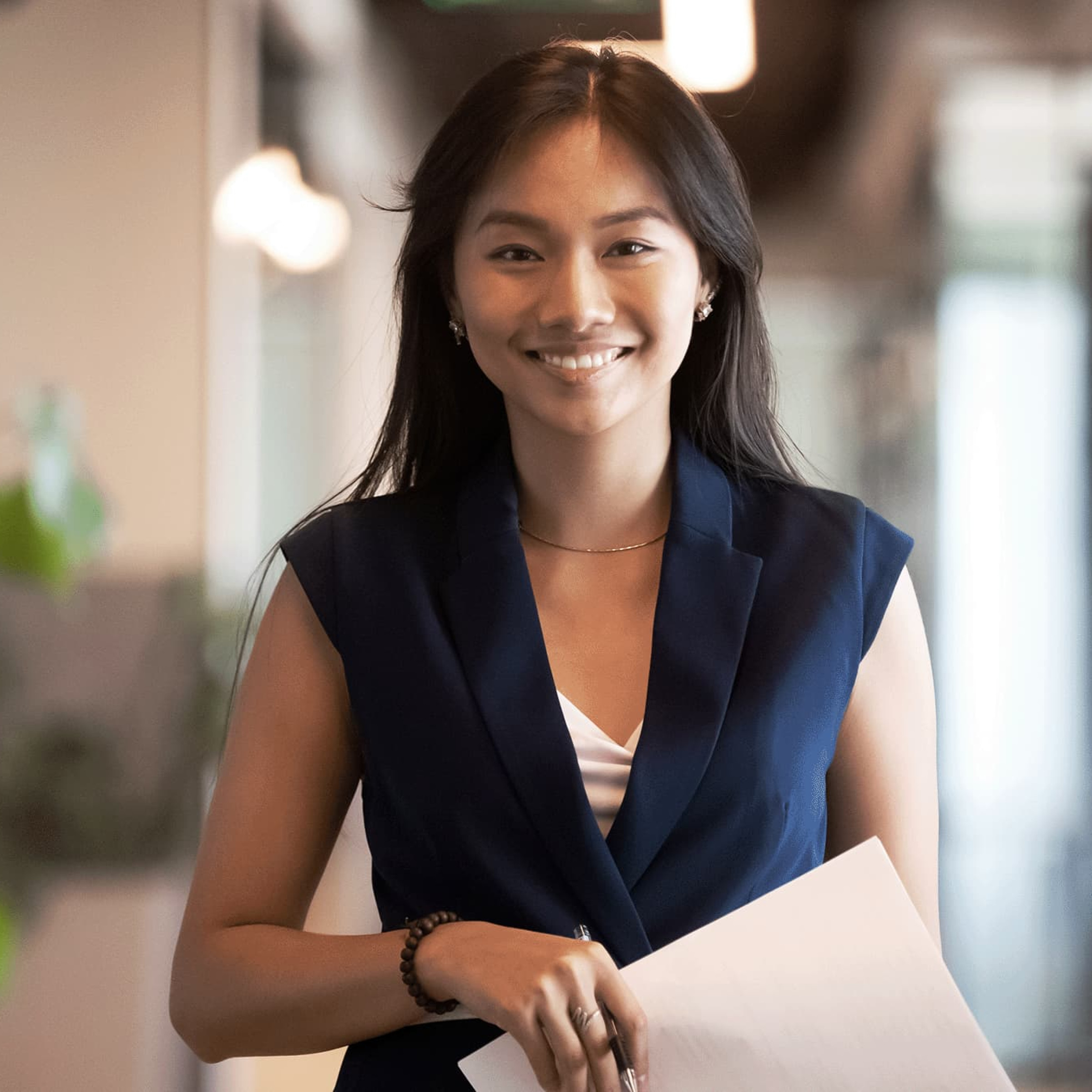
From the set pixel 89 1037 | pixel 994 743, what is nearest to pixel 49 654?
pixel 89 1037

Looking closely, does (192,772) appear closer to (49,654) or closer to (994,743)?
(49,654)

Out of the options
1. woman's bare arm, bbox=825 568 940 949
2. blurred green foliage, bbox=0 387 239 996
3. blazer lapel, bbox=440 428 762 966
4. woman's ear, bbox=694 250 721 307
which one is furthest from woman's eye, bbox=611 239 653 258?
blurred green foliage, bbox=0 387 239 996

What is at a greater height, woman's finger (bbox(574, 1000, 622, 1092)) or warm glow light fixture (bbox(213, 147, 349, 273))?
warm glow light fixture (bbox(213, 147, 349, 273))

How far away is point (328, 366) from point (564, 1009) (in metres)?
2.24

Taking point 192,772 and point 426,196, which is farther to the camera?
point 192,772

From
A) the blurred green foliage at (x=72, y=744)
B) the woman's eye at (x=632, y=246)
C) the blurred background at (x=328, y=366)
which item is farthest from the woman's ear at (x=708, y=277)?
the blurred green foliage at (x=72, y=744)

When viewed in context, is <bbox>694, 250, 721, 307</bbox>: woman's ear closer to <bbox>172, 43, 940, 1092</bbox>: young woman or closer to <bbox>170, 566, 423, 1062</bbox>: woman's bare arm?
<bbox>172, 43, 940, 1092</bbox>: young woman

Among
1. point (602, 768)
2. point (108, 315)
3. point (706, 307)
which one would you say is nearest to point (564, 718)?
point (602, 768)

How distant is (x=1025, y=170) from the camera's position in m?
3.17

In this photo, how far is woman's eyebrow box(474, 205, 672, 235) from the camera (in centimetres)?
113

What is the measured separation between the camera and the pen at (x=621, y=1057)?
86 centimetres

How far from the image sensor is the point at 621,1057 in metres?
0.86

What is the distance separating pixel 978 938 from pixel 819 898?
258 cm

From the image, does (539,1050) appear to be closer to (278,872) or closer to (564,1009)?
(564,1009)
